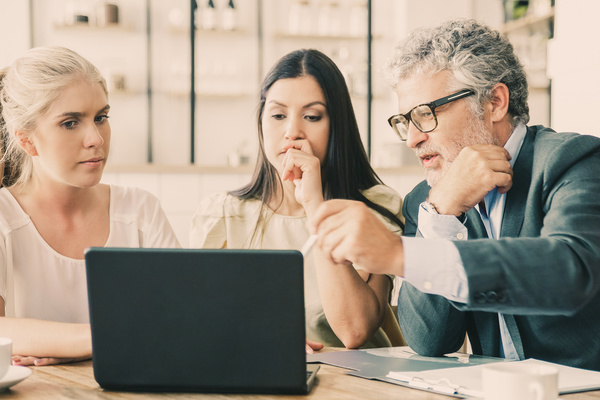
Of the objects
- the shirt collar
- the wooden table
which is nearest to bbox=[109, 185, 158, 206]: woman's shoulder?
the wooden table

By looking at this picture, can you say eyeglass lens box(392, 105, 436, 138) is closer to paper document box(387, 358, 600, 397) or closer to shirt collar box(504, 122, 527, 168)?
shirt collar box(504, 122, 527, 168)

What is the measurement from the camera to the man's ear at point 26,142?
62.7 inches

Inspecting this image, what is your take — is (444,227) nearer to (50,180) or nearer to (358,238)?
(358,238)

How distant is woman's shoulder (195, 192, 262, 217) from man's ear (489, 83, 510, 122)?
2.51 ft

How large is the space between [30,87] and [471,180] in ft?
3.45

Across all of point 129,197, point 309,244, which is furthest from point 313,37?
point 309,244

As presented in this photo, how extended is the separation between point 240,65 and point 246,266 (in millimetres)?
4805

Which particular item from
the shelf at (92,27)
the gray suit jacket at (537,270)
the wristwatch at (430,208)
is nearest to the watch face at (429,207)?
the wristwatch at (430,208)

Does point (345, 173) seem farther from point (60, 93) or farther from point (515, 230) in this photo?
point (60, 93)

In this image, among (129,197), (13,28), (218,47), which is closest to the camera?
(129,197)

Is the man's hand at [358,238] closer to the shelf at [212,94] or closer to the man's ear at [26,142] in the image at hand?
the man's ear at [26,142]

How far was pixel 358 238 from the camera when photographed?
0.99 m

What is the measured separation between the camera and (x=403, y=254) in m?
1.01

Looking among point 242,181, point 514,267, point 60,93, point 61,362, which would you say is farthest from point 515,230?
point 242,181
